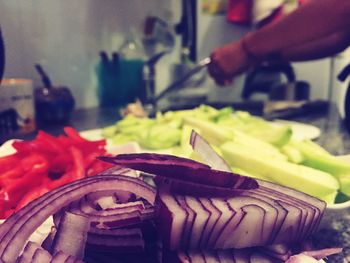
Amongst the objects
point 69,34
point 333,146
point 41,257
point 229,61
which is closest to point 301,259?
point 41,257

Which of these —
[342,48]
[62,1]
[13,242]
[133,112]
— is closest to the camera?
[13,242]

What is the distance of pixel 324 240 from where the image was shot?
513 millimetres

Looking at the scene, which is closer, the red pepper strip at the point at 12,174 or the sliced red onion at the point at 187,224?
the sliced red onion at the point at 187,224

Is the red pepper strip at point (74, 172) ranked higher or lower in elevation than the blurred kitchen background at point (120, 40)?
lower

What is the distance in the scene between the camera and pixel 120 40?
1.76 meters

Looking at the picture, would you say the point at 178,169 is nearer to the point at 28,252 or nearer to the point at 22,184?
the point at 28,252

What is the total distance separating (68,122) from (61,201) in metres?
0.90

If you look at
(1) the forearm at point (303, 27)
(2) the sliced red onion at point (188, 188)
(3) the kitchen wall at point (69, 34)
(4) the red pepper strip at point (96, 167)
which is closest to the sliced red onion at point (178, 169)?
(2) the sliced red onion at point (188, 188)

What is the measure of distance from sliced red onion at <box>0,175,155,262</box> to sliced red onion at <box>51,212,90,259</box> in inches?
0.7

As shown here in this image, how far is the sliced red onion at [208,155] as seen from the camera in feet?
1.72

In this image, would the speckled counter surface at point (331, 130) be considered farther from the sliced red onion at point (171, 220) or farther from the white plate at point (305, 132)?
the sliced red onion at point (171, 220)

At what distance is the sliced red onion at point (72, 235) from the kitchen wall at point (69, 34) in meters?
0.86

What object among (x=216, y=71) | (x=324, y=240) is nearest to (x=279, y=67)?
(x=216, y=71)

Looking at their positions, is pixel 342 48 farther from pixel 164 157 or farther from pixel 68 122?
pixel 164 157
